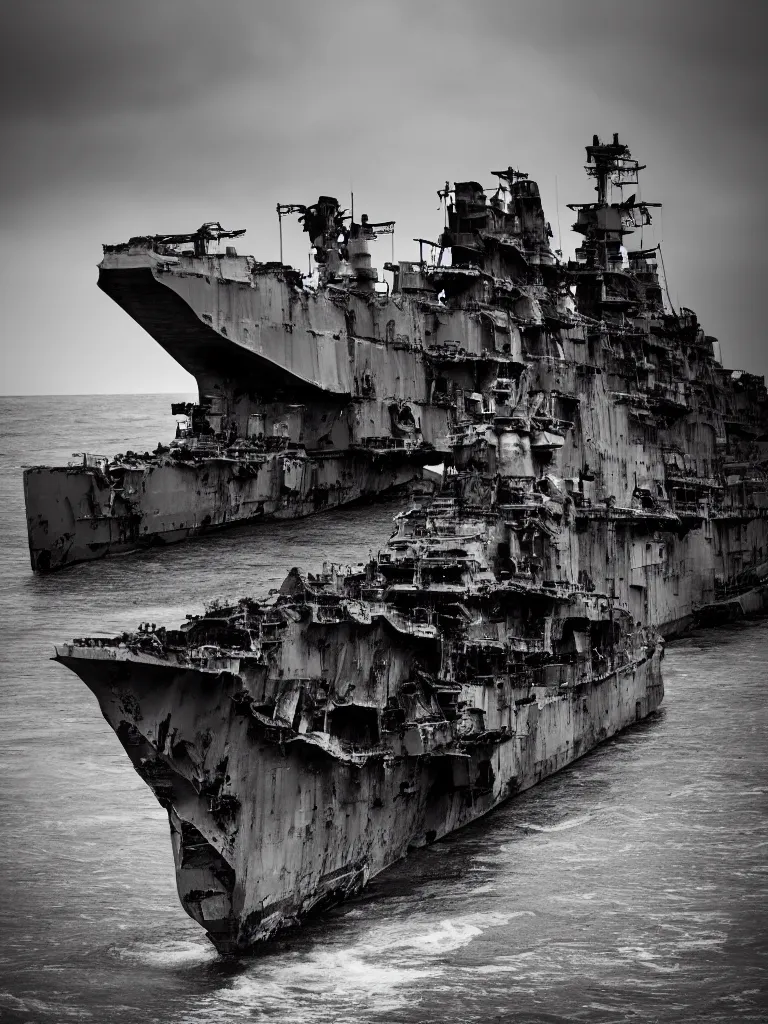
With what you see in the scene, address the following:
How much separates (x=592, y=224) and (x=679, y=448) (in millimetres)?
9616

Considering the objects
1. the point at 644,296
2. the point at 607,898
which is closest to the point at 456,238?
the point at 644,296

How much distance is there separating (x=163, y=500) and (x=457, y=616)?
12330 millimetres

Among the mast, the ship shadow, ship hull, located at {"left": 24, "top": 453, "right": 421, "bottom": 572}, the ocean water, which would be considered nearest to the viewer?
the ocean water

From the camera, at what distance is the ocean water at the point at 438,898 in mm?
13883

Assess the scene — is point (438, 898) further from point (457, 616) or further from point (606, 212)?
point (606, 212)

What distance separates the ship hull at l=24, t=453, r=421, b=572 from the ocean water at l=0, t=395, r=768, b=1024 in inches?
157

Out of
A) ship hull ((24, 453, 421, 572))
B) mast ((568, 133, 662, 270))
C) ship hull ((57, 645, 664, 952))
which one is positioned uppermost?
mast ((568, 133, 662, 270))

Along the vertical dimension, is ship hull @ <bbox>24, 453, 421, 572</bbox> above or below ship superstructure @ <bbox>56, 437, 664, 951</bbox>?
above

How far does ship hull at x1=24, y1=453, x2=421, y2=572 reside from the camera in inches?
1201

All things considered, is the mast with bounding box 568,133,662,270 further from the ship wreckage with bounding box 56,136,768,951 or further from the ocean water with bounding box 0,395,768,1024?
the ocean water with bounding box 0,395,768,1024

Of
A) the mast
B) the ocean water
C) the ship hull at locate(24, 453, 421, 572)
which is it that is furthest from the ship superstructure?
the mast

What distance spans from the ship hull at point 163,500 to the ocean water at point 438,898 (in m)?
3.98

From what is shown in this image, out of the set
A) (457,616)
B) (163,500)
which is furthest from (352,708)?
(163,500)

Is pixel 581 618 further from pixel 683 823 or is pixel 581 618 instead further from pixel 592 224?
pixel 592 224
